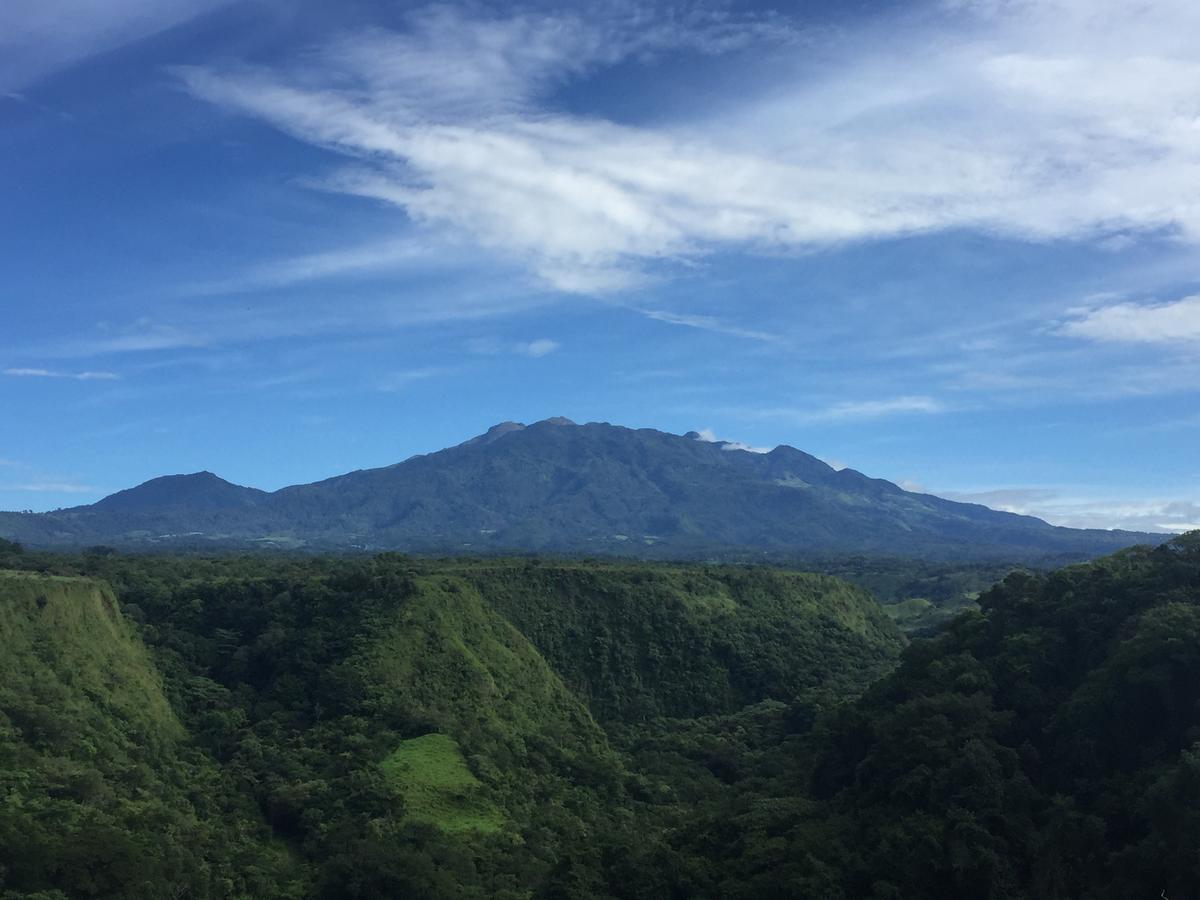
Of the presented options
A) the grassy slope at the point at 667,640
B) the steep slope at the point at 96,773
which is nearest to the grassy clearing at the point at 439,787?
the steep slope at the point at 96,773

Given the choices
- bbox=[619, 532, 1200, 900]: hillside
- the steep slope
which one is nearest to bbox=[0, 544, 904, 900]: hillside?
the steep slope

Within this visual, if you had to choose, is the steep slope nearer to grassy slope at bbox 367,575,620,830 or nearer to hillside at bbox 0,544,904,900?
hillside at bbox 0,544,904,900

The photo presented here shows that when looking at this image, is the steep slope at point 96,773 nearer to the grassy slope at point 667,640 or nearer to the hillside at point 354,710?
the hillside at point 354,710

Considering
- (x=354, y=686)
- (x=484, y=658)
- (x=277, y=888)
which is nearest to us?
(x=277, y=888)

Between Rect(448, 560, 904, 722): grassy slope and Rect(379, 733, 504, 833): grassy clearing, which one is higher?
Rect(448, 560, 904, 722): grassy slope

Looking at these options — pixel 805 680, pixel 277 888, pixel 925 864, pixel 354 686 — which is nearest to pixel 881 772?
pixel 925 864

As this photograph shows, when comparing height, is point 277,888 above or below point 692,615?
below

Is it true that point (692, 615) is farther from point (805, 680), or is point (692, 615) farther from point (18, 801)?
point (18, 801)

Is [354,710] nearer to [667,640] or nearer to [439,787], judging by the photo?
[439,787]

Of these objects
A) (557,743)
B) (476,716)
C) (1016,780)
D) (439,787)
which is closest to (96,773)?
(439,787)
